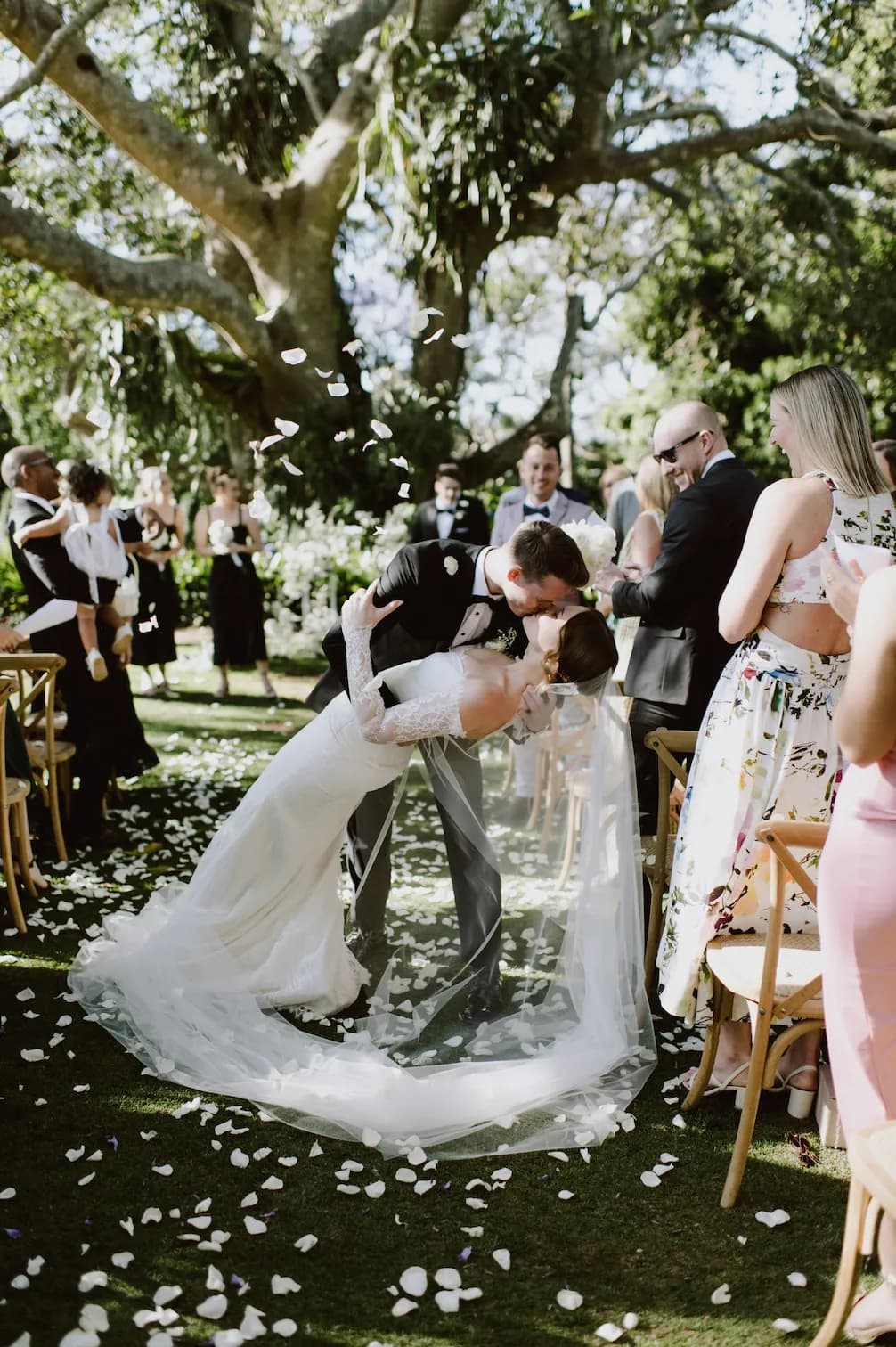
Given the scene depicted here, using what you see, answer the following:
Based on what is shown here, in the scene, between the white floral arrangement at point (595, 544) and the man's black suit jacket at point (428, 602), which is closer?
the man's black suit jacket at point (428, 602)

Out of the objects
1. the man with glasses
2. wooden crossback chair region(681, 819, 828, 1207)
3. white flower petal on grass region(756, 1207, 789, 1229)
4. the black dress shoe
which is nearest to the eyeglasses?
wooden crossback chair region(681, 819, 828, 1207)

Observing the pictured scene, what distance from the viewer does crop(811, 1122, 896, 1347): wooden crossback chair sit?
1.79m

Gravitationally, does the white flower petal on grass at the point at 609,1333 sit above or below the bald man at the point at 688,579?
below

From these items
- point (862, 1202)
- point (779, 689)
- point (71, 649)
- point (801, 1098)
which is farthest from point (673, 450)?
point (71, 649)

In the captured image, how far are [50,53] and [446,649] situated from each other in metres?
4.42

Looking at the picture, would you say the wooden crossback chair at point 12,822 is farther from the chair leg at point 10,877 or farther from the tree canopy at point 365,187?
the tree canopy at point 365,187

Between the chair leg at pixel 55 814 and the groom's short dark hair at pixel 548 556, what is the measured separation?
9.59 ft

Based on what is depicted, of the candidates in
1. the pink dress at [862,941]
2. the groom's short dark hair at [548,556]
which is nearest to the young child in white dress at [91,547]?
the groom's short dark hair at [548,556]

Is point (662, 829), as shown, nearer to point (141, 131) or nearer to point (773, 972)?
point (773, 972)

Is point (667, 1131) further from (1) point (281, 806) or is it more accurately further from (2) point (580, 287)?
(2) point (580, 287)

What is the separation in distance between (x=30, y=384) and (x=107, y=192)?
14.1 feet

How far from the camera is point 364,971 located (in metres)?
3.99

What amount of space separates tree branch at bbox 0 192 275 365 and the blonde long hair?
7.91 m

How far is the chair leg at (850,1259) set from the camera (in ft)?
6.56
